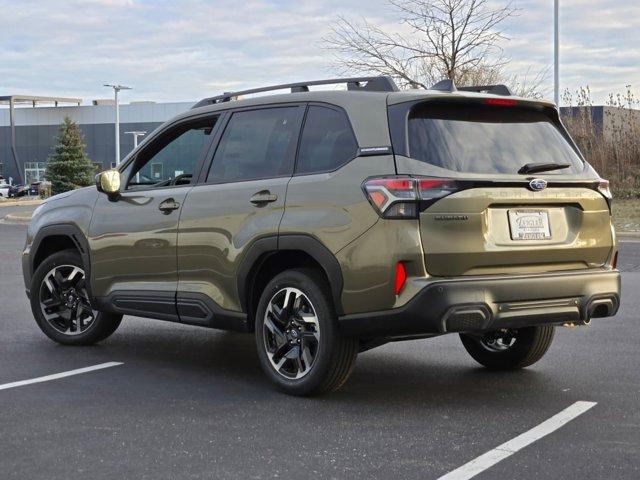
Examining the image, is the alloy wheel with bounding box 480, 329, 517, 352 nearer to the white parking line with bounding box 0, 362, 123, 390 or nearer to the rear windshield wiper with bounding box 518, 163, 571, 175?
the rear windshield wiper with bounding box 518, 163, 571, 175

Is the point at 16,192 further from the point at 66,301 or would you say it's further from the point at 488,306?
the point at 488,306

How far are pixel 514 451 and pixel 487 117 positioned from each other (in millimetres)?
2118

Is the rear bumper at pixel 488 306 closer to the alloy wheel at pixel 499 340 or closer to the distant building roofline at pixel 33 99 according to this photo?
the alloy wheel at pixel 499 340

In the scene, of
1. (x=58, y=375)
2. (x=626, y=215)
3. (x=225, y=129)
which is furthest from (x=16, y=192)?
(x=225, y=129)

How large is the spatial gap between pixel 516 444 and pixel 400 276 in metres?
1.12

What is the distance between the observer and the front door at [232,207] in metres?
6.49

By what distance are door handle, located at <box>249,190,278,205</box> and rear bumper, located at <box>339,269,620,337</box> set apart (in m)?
0.91

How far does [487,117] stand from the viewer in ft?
20.5

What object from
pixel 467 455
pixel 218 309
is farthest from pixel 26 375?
pixel 467 455

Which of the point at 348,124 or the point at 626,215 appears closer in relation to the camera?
the point at 348,124

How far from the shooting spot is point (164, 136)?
7.56 metres

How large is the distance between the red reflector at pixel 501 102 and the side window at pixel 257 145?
1172mm

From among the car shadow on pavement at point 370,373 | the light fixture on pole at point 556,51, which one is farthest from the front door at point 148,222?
the light fixture on pole at point 556,51

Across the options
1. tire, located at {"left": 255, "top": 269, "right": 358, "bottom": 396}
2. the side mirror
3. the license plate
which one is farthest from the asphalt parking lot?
the side mirror
